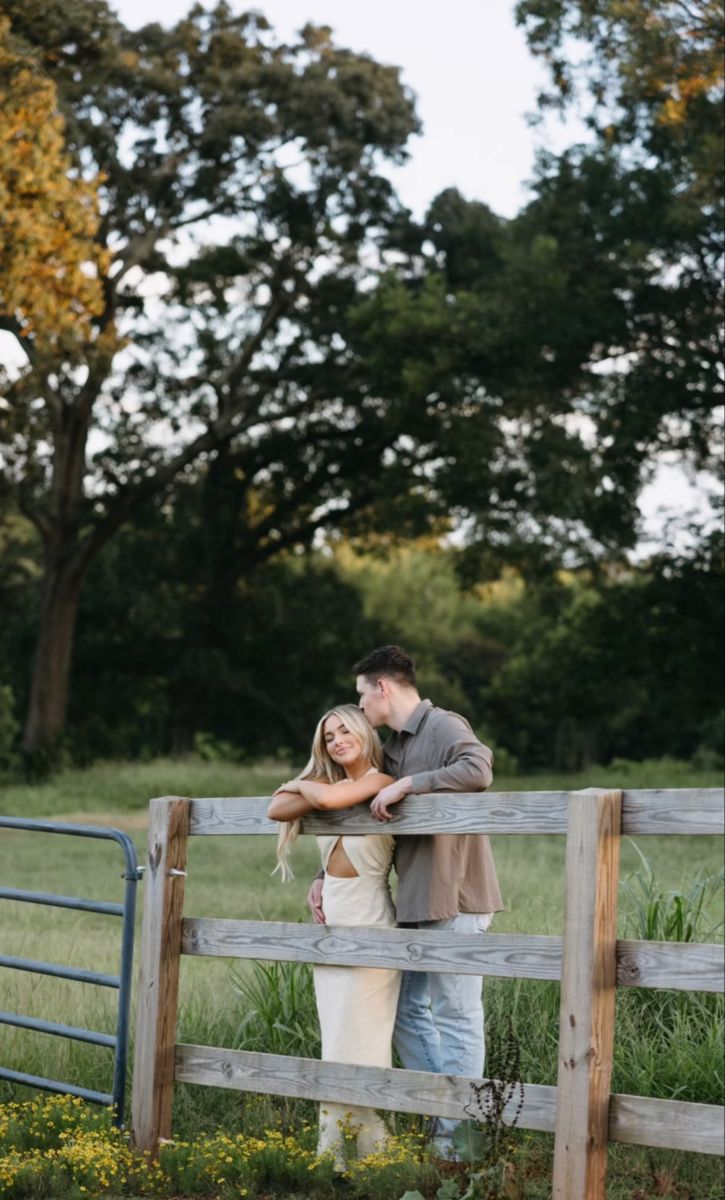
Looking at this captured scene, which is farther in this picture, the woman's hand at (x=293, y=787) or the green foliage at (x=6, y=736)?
the green foliage at (x=6, y=736)

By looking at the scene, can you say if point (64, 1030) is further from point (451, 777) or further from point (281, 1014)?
point (451, 777)

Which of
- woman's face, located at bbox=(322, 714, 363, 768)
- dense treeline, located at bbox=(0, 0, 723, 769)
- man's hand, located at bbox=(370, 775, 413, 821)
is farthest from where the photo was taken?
dense treeline, located at bbox=(0, 0, 723, 769)

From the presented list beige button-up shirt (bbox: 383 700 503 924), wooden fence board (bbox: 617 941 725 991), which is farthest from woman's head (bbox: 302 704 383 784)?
wooden fence board (bbox: 617 941 725 991)

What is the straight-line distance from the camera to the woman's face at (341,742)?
593 cm

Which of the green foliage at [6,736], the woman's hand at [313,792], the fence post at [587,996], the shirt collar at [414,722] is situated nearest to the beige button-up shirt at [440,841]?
the shirt collar at [414,722]

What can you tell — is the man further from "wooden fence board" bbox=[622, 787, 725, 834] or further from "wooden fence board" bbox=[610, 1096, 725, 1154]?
"wooden fence board" bbox=[610, 1096, 725, 1154]

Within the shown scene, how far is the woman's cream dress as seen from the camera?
5832mm

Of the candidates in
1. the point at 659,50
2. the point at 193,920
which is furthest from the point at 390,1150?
the point at 659,50

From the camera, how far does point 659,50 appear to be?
65.8 feet

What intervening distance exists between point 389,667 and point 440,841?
0.72m

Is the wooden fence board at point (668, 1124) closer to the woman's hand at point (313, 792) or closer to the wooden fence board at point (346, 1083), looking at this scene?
the wooden fence board at point (346, 1083)

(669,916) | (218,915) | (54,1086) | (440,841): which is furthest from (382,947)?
(218,915)

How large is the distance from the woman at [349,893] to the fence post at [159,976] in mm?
560

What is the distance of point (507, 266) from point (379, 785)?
20.8 m
